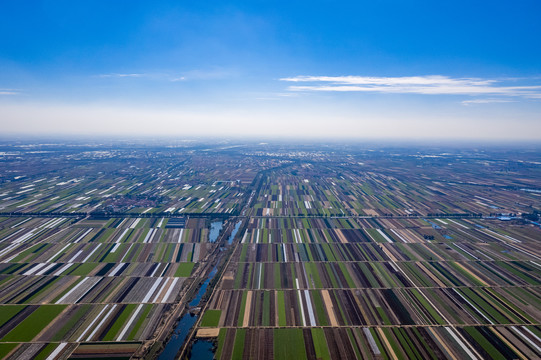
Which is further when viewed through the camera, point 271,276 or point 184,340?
point 271,276

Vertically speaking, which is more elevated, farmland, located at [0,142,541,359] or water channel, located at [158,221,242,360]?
farmland, located at [0,142,541,359]

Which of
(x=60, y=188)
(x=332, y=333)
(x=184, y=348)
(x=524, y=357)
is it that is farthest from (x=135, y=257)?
(x=60, y=188)

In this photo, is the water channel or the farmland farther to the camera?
the farmland

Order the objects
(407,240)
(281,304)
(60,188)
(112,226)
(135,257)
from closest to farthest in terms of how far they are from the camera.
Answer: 1. (281,304)
2. (135,257)
3. (407,240)
4. (112,226)
5. (60,188)

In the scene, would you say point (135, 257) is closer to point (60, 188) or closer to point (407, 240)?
point (407, 240)

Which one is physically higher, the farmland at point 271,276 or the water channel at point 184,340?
the farmland at point 271,276

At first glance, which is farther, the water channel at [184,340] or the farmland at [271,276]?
the farmland at [271,276]

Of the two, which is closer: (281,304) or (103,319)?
(103,319)

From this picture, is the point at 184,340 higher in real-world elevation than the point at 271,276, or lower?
lower
